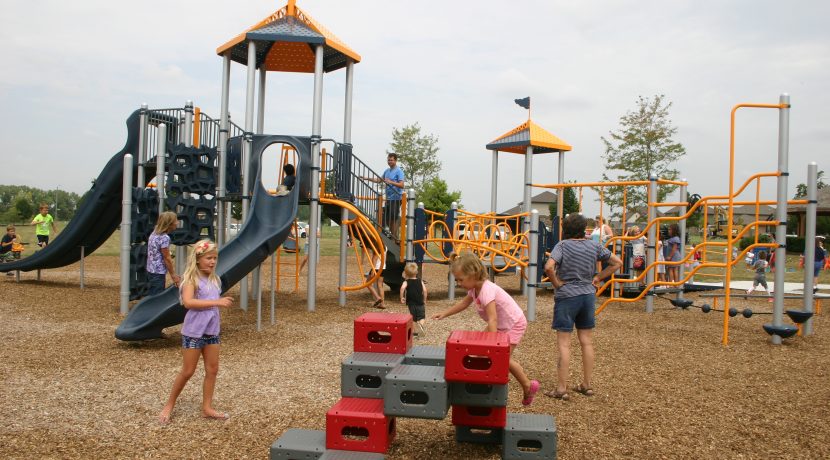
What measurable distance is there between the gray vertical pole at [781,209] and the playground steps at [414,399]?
238 inches

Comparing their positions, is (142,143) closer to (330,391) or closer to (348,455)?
(330,391)

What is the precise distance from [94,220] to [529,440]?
40.0 feet

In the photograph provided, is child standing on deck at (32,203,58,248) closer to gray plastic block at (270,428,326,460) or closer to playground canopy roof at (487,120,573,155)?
playground canopy roof at (487,120,573,155)

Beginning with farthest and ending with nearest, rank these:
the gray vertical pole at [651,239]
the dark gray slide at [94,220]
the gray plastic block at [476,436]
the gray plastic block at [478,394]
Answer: the dark gray slide at [94,220], the gray vertical pole at [651,239], the gray plastic block at [476,436], the gray plastic block at [478,394]

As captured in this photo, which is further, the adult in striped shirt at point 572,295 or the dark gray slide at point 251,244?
the dark gray slide at point 251,244

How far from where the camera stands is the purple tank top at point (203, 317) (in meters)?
4.98

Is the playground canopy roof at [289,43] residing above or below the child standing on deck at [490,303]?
above

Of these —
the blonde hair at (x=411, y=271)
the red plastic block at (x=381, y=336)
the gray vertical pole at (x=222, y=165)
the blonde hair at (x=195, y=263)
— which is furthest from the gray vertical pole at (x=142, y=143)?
the red plastic block at (x=381, y=336)

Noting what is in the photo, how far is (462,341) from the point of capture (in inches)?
160

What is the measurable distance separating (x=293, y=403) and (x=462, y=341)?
2149 mm

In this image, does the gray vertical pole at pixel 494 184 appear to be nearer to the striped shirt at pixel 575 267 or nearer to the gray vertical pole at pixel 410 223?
the gray vertical pole at pixel 410 223

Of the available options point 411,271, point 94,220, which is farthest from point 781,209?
point 94,220

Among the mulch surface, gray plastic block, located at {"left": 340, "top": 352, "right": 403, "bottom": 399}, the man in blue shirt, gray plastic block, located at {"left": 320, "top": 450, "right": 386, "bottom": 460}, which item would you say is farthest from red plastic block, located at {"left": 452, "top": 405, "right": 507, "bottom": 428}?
the man in blue shirt

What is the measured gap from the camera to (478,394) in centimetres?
422
